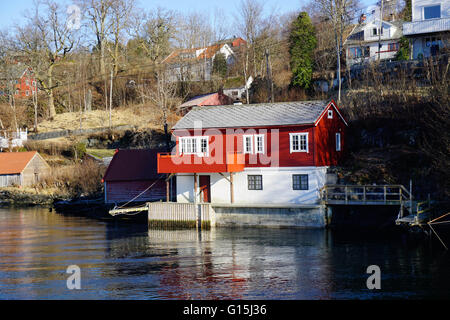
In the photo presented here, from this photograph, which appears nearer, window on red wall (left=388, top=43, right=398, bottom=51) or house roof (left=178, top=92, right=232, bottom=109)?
window on red wall (left=388, top=43, right=398, bottom=51)

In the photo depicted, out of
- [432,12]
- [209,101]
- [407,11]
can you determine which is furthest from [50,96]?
[407,11]

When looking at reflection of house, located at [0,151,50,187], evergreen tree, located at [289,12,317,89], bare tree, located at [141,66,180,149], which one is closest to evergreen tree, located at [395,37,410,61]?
evergreen tree, located at [289,12,317,89]

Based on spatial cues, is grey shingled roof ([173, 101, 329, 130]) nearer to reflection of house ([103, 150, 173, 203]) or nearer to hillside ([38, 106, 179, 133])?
reflection of house ([103, 150, 173, 203])

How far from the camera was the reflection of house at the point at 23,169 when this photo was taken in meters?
59.7

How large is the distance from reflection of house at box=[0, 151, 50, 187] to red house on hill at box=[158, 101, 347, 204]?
1064 inches

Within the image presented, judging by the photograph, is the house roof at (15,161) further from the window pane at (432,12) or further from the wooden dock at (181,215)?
the window pane at (432,12)

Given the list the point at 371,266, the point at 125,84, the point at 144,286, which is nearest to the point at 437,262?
the point at 371,266

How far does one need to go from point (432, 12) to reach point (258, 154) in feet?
83.8

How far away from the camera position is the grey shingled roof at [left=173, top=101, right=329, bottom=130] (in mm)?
36781

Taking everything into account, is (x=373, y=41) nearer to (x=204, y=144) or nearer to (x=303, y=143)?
(x=303, y=143)

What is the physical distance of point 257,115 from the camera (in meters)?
38.2

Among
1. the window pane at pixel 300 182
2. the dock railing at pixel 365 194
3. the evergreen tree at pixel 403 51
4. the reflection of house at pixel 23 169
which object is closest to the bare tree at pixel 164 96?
the reflection of house at pixel 23 169

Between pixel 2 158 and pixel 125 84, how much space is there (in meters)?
21.1

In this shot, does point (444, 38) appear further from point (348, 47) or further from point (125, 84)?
point (125, 84)
